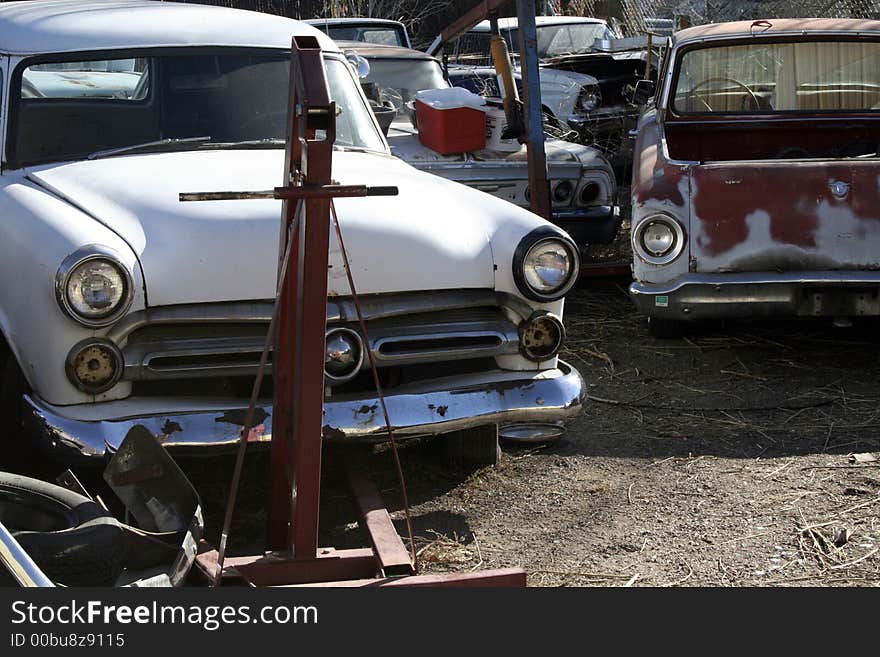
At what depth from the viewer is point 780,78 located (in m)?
6.78

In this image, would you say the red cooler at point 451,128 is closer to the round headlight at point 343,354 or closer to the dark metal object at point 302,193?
the round headlight at point 343,354

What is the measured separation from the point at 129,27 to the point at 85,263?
1745 millimetres

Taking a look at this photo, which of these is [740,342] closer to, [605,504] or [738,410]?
[738,410]

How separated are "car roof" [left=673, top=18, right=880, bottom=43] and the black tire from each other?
194 inches

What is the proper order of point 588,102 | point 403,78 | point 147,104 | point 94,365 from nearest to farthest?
point 94,365 < point 147,104 < point 403,78 < point 588,102

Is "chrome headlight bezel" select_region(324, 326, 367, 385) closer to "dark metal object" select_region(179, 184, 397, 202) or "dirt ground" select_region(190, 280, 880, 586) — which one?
"dirt ground" select_region(190, 280, 880, 586)

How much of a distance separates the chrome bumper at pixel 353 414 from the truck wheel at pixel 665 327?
82.7 inches

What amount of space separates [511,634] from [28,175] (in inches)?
105

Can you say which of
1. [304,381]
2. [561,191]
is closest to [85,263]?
[304,381]

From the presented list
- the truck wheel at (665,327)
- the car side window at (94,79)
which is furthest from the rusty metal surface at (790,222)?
the car side window at (94,79)

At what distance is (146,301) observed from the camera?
3.61 m

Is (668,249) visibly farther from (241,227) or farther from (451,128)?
(241,227)

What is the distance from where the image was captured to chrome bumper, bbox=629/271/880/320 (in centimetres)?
545

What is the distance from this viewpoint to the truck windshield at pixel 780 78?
6.75 m
